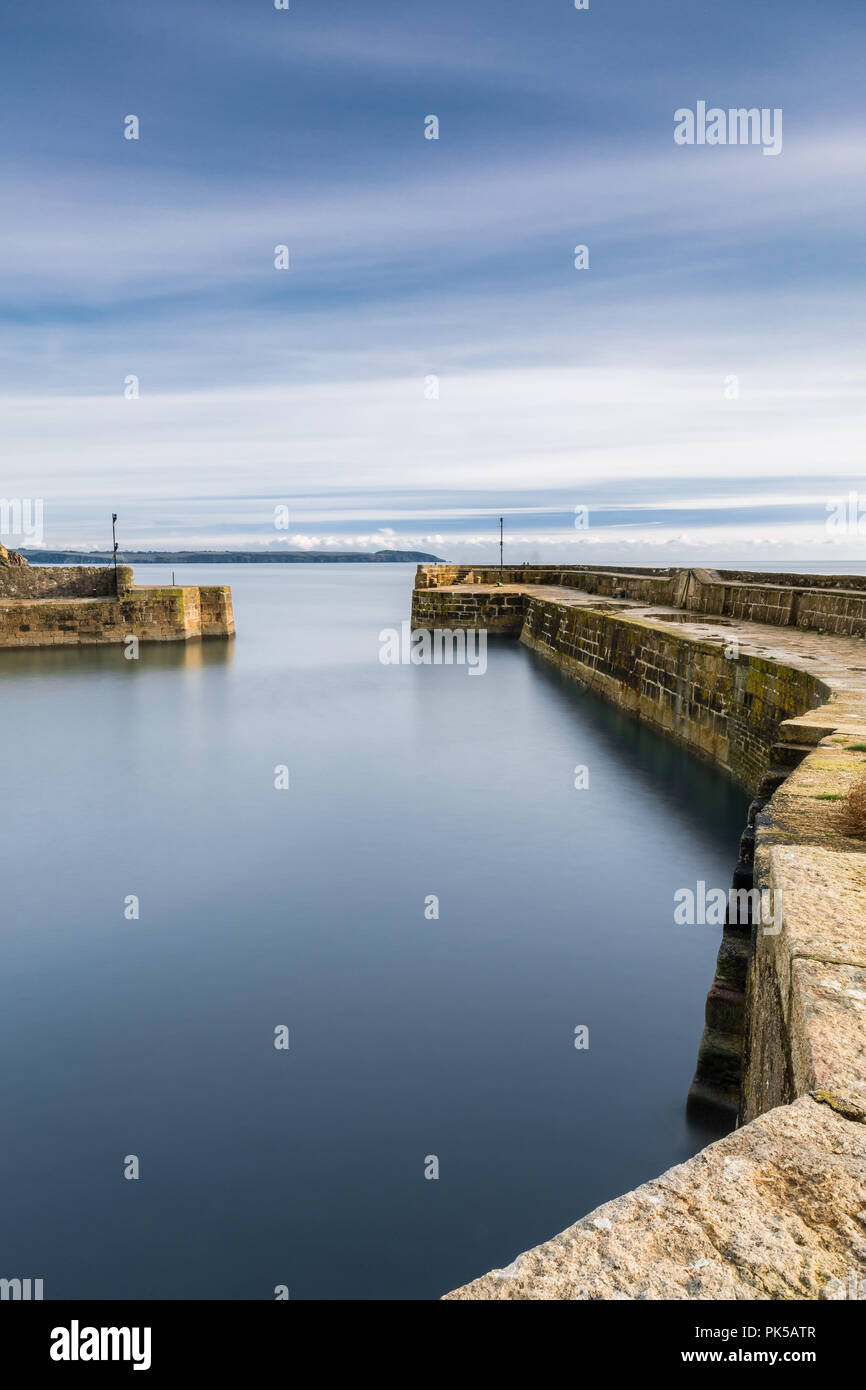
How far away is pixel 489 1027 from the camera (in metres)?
5.09

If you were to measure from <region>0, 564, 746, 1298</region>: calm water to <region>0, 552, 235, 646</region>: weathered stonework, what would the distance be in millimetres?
12487

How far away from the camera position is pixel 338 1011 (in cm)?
534

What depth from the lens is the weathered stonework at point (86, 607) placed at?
24.0 metres

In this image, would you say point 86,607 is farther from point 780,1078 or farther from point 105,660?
point 780,1078

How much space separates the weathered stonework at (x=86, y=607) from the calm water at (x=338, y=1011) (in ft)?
41.0

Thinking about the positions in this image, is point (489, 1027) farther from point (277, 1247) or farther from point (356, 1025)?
point (277, 1247)

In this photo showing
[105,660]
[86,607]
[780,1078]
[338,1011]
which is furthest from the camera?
[86,607]

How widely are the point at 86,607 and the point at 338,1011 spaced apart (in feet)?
70.9

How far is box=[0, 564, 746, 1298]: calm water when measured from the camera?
356 centimetres

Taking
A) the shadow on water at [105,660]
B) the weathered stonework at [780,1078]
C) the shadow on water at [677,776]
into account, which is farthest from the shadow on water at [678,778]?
the shadow on water at [105,660]

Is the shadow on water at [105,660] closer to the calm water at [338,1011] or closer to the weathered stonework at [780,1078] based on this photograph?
the calm water at [338,1011]

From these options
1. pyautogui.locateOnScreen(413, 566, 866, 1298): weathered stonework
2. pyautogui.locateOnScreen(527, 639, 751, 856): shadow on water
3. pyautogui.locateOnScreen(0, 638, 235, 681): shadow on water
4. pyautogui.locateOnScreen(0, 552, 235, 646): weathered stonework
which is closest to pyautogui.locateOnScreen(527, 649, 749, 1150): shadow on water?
pyautogui.locateOnScreen(527, 639, 751, 856): shadow on water

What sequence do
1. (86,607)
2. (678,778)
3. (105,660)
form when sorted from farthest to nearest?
(86,607)
(105,660)
(678,778)

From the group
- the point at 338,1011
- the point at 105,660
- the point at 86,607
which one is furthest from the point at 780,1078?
the point at 86,607
